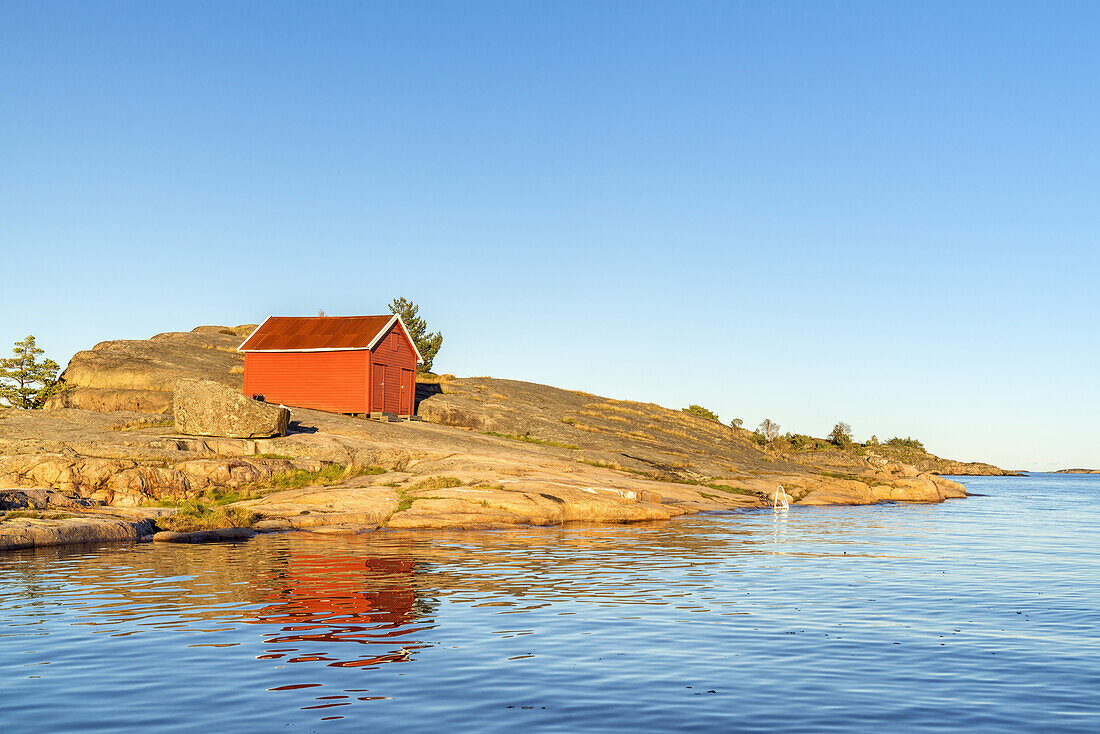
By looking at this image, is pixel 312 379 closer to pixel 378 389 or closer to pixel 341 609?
pixel 378 389

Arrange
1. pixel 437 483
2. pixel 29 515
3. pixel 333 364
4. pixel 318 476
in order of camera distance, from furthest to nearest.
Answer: pixel 333 364, pixel 318 476, pixel 437 483, pixel 29 515

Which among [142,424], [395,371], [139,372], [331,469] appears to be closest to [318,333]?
[395,371]

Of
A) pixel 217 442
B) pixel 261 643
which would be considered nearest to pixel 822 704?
pixel 261 643

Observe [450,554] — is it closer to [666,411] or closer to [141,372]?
[141,372]

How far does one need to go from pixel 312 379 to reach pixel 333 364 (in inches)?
68.8

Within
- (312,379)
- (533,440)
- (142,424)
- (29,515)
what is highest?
(312,379)

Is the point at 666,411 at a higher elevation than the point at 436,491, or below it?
higher

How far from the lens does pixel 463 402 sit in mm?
58094

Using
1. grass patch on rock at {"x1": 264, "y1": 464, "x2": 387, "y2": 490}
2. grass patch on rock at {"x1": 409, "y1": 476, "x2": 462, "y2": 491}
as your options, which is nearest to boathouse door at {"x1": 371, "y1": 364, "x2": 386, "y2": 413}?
grass patch on rock at {"x1": 264, "y1": 464, "x2": 387, "y2": 490}

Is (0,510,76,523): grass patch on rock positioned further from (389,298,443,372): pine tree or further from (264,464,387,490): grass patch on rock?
(389,298,443,372): pine tree

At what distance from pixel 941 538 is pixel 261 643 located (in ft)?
88.9

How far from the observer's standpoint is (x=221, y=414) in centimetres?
3691

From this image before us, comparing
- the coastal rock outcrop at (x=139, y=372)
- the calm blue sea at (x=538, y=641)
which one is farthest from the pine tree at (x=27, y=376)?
the calm blue sea at (x=538, y=641)

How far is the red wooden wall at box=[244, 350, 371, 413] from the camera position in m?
48.8
